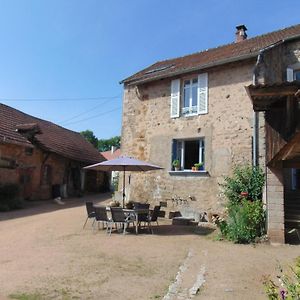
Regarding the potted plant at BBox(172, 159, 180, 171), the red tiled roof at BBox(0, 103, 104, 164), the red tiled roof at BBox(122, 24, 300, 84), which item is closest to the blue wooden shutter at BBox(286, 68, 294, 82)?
the red tiled roof at BBox(122, 24, 300, 84)

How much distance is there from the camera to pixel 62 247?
821cm

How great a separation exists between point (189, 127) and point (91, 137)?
48924 mm

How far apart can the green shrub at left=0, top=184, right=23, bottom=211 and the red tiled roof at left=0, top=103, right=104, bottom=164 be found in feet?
7.47

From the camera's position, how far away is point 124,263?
6918 mm

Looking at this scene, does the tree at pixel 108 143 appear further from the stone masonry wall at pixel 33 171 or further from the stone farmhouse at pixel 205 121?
the stone farmhouse at pixel 205 121

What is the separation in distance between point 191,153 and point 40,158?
9891 mm

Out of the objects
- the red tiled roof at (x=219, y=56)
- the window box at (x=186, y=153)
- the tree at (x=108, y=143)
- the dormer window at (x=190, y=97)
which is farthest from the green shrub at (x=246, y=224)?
the tree at (x=108, y=143)

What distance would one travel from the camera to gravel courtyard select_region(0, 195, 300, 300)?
529 centimetres

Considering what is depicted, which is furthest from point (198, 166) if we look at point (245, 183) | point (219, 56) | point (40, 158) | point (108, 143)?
point (108, 143)

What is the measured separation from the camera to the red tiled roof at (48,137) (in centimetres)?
1909

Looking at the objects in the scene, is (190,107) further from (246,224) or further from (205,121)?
(246,224)

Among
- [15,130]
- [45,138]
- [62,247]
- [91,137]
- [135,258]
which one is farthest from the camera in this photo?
[91,137]

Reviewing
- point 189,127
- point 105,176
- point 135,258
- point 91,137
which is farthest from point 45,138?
point 91,137

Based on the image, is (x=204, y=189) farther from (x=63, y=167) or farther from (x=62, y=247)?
(x=63, y=167)
